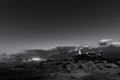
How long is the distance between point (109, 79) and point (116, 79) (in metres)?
3.35

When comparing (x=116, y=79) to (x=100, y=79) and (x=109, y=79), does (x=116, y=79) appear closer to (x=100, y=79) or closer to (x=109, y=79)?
(x=109, y=79)

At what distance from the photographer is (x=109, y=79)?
72.2 metres

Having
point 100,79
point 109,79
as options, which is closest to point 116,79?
point 109,79

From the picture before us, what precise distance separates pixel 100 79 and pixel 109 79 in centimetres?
447

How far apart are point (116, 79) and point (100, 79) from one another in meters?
7.81

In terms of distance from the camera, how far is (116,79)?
7081 centimetres

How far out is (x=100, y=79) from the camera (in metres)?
73.9
